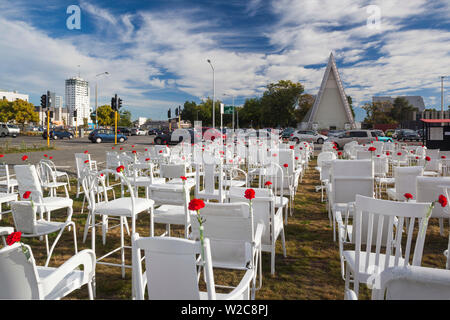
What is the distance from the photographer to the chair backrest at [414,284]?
1245 millimetres

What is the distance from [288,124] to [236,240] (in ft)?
201

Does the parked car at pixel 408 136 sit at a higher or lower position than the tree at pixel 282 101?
lower

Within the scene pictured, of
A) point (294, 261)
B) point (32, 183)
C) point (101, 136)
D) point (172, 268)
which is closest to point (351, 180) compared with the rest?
point (294, 261)

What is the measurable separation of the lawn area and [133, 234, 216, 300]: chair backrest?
177 cm

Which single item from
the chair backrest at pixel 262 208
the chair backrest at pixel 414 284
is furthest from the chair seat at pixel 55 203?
the chair backrest at pixel 414 284

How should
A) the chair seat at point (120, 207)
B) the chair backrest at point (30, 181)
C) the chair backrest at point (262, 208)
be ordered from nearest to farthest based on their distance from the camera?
the chair backrest at point (262, 208) < the chair seat at point (120, 207) < the chair backrest at point (30, 181)

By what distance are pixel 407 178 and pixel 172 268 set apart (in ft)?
15.6

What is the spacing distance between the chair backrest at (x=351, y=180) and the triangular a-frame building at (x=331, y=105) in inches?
1560

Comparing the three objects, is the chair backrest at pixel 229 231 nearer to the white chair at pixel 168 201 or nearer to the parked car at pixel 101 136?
the white chair at pixel 168 201

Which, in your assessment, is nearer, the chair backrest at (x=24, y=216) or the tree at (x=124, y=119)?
the chair backrest at (x=24, y=216)

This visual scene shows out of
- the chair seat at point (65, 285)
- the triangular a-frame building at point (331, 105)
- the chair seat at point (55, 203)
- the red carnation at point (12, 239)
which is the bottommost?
the chair seat at point (65, 285)

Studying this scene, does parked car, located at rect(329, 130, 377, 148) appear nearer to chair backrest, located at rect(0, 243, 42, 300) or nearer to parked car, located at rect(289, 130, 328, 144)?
parked car, located at rect(289, 130, 328, 144)

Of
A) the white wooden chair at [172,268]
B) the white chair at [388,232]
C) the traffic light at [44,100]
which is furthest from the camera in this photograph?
the traffic light at [44,100]
